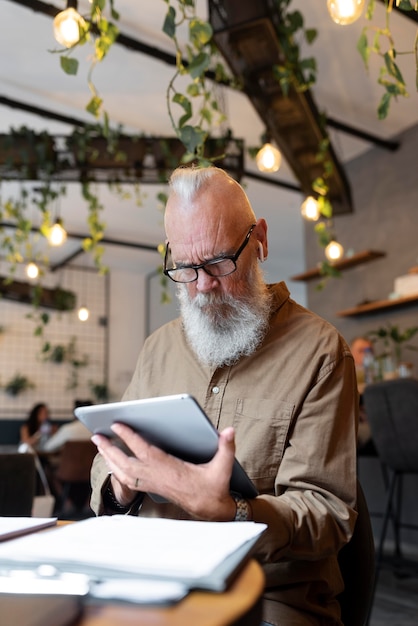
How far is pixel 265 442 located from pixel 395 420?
7.73ft

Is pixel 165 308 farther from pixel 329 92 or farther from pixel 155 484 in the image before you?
pixel 155 484

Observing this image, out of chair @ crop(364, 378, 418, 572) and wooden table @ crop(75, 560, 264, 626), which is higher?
wooden table @ crop(75, 560, 264, 626)

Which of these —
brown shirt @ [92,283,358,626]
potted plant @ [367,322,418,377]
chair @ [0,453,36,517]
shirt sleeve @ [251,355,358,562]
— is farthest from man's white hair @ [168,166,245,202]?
potted plant @ [367,322,418,377]

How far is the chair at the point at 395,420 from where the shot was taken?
3.30 metres

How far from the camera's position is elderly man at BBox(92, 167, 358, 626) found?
0.94 metres

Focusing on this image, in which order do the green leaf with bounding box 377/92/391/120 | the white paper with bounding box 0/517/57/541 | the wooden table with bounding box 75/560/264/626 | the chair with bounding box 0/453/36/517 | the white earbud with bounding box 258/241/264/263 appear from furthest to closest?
the green leaf with bounding box 377/92/391/120 → the chair with bounding box 0/453/36/517 → the white earbud with bounding box 258/241/264/263 → the white paper with bounding box 0/517/57/541 → the wooden table with bounding box 75/560/264/626

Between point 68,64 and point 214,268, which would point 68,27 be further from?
point 214,268

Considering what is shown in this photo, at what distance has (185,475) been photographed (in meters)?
0.88

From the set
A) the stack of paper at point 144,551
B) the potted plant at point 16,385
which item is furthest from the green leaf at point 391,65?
the potted plant at point 16,385

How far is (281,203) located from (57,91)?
3352 millimetres

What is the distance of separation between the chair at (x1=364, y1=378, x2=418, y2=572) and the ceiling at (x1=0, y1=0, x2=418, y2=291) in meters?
1.73

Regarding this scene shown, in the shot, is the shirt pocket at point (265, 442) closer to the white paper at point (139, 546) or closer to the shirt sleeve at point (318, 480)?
the shirt sleeve at point (318, 480)

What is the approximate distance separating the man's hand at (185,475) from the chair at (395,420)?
2608 millimetres

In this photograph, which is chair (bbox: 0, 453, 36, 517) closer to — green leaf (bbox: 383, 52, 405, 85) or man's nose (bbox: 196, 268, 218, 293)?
man's nose (bbox: 196, 268, 218, 293)
